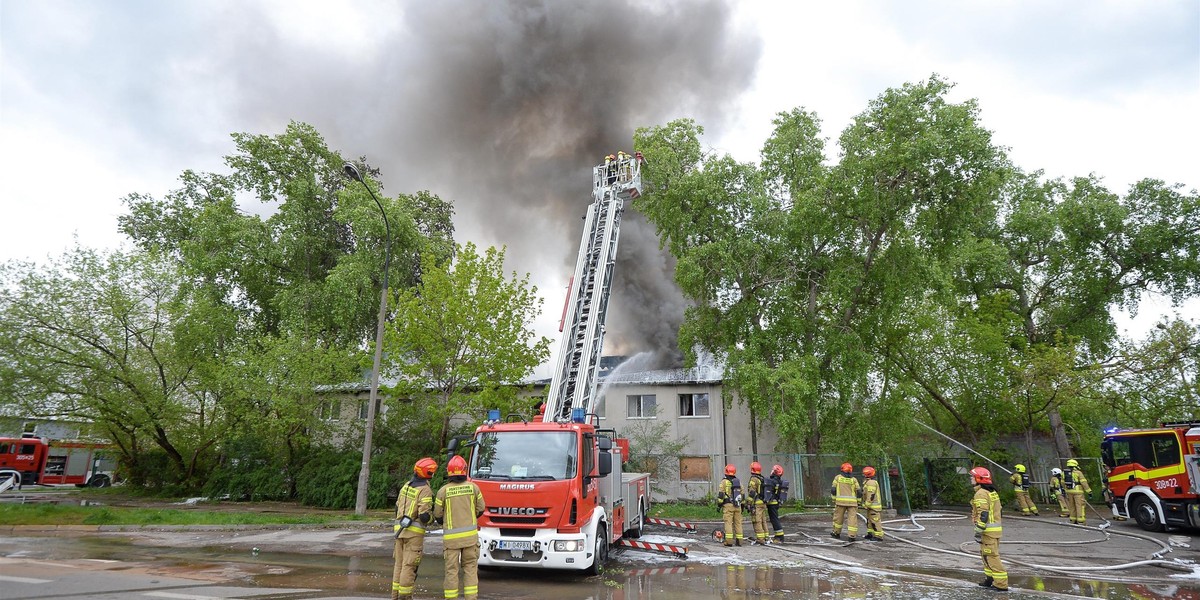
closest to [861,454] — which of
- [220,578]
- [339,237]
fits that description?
[220,578]

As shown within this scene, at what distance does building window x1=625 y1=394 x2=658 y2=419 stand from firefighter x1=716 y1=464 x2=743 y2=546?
42.8 ft

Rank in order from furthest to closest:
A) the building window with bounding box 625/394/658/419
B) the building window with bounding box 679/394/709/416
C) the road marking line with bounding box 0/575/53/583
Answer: the building window with bounding box 625/394/658/419 → the building window with bounding box 679/394/709/416 → the road marking line with bounding box 0/575/53/583

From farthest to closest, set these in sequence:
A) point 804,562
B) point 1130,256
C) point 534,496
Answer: point 1130,256, point 804,562, point 534,496

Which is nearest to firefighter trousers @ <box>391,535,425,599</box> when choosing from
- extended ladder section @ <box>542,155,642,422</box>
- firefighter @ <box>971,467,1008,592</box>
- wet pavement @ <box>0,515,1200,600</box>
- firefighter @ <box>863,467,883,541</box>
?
wet pavement @ <box>0,515,1200,600</box>

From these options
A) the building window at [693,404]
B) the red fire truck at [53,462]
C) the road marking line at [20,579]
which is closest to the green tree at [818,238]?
the building window at [693,404]

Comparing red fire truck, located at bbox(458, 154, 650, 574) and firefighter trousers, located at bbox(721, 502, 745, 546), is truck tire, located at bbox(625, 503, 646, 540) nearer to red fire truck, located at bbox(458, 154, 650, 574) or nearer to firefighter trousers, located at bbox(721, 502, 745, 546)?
red fire truck, located at bbox(458, 154, 650, 574)

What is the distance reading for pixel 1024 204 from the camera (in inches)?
985

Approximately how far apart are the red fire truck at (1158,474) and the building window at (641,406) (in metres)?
14.5

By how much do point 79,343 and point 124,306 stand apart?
64.4 inches

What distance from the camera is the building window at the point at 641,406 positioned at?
25172mm

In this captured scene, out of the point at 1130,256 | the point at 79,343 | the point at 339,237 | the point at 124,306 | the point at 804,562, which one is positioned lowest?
the point at 804,562

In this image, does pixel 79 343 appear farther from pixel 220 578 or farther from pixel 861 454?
pixel 861 454

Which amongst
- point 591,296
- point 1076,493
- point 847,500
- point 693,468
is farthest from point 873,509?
point 693,468

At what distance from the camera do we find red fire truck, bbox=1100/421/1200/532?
13594 millimetres
